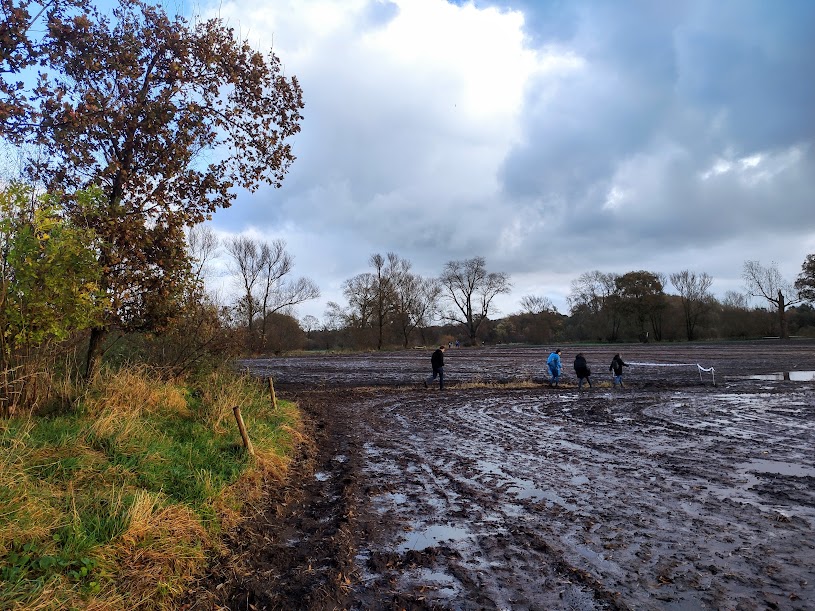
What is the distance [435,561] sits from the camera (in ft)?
16.3

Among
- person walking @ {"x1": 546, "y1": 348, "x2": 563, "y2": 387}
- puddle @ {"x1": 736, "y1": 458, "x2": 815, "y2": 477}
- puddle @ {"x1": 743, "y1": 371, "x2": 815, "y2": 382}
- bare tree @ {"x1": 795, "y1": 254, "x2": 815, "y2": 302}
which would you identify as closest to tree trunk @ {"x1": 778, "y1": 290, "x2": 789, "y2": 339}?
bare tree @ {"x1": 795, "y1": 254, "x2": 815, "y2": 302}

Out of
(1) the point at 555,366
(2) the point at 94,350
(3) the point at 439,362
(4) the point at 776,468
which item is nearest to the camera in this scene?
(4) the point at 776,468

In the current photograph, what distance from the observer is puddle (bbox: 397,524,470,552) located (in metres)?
5.40

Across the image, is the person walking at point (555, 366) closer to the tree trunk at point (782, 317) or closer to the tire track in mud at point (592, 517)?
the tire track in mud at point (592, 517)

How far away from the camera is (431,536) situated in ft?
18.5

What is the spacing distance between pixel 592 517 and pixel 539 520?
2.03ft

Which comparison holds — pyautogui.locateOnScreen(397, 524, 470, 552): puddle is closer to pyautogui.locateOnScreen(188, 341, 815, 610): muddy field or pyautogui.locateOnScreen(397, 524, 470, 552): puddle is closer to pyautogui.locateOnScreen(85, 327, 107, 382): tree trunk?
pyautogui.locateOnScreen(188, 341, 815, 610): muddy field

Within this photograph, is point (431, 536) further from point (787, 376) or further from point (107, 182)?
A: point (787, 376)

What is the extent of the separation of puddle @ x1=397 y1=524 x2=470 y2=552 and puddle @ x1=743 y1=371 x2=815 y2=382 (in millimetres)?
23880

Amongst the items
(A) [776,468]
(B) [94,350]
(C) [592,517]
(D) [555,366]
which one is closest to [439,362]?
(D) [555,366]

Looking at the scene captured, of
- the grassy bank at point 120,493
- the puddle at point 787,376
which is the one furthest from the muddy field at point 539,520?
the puddle at point 787,376

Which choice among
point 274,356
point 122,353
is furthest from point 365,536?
point 274,356

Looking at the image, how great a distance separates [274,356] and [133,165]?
5340cm

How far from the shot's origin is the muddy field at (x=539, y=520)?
4.32 meters
